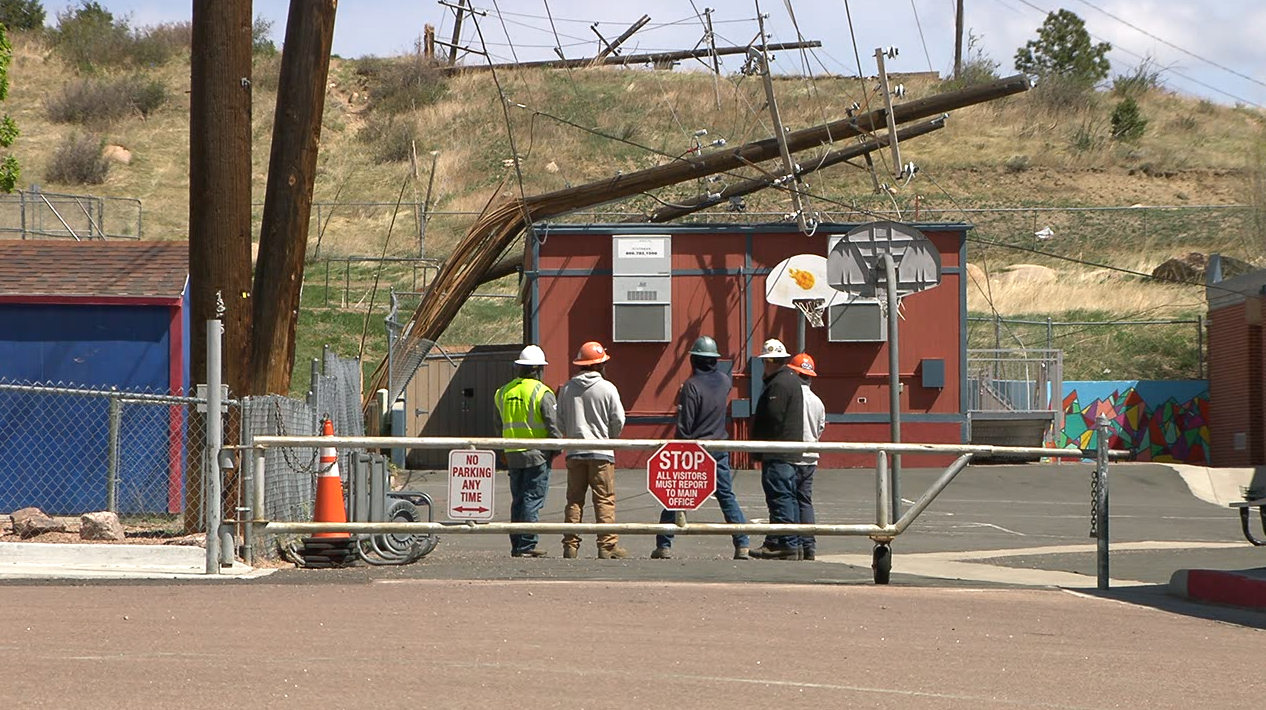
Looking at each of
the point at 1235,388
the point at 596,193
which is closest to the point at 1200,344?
the point at 1235,388

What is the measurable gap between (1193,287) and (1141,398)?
33.4 ft

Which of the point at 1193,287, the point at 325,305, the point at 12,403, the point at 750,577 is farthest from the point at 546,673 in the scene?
the point at 1193,287

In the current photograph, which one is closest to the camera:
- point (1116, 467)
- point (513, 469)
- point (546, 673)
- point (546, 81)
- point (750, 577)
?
point (546, 673)

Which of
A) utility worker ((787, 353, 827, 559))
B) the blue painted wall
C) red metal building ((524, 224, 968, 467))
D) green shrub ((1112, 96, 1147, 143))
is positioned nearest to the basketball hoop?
red metal building ((524, 224, 968, 467))

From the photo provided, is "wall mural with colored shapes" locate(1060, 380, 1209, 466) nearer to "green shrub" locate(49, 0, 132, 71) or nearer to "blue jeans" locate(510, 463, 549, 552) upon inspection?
"blue jeans" locate(510, 463, 549, 552)

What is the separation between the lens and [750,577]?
11.3 m

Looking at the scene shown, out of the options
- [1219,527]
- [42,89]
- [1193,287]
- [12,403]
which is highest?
[42,89]

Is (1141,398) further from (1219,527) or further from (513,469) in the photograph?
(513,469)

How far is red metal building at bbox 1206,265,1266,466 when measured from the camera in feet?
98.1

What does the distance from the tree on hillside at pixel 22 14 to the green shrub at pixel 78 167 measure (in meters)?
18.2

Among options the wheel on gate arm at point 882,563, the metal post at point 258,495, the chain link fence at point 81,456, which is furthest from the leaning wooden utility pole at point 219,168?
the wheel on gate arm at point 882,563

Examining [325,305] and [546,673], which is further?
[325,305]

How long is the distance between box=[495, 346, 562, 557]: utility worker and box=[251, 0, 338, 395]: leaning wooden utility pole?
248 cm

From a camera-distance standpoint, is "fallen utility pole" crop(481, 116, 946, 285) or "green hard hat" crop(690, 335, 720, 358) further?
"fallen utility pole" crop(481, 116, 946, 285)
